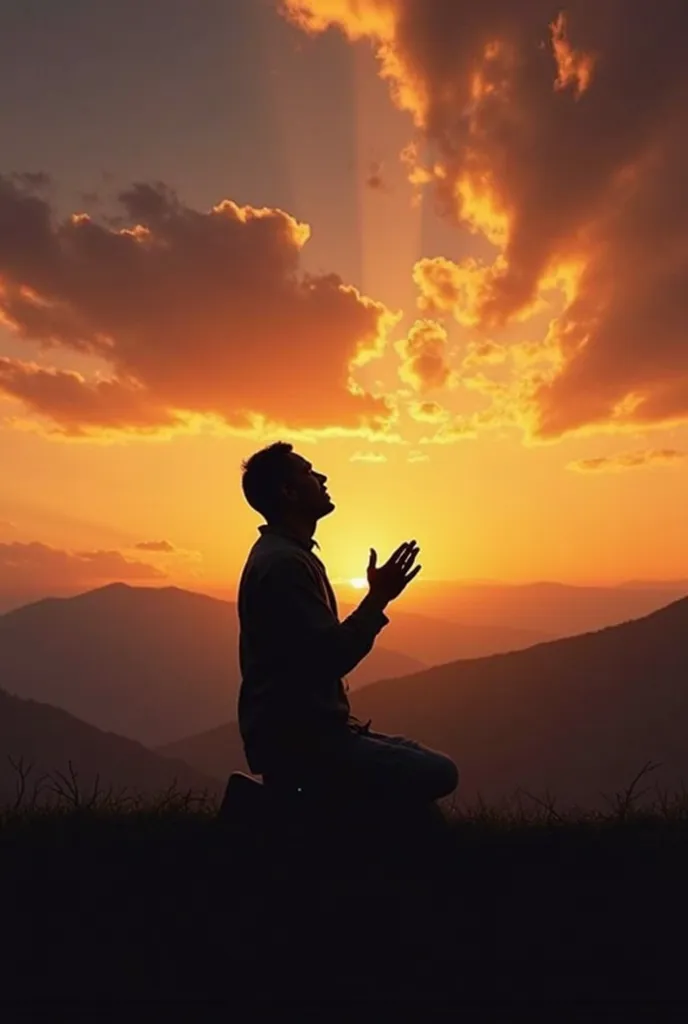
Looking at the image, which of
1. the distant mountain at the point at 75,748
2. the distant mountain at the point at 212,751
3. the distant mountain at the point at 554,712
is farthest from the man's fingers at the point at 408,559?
the distant mountain at the point at 212,751

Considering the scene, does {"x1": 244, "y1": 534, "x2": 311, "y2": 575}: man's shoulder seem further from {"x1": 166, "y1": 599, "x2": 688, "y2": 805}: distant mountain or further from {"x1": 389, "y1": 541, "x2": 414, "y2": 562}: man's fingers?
{"x1": 166, "y1": 599, "x2": 688, "y2": 805}: distant mountain

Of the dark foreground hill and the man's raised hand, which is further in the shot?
the man's raised hand

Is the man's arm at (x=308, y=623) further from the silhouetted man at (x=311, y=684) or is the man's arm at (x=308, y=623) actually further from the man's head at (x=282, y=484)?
the man's head at (x=282, y=484)

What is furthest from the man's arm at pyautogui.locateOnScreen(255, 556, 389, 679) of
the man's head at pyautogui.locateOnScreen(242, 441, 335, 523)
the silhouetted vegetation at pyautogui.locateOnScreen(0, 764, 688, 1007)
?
the silhouetted vegetation at pyautogui.locateOnScreen(0, 764, 688, 1007)

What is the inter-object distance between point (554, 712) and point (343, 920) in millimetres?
141785

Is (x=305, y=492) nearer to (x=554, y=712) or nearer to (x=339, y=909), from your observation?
(x=339, y=909)

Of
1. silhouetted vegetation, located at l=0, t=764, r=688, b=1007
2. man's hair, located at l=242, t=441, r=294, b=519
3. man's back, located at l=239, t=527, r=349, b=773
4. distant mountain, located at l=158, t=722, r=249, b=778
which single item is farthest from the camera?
distant mountain, located at l=158, t=722, r=249, b=778

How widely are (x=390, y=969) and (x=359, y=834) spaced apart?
161 cm

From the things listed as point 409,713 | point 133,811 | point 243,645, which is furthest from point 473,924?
point 409,713

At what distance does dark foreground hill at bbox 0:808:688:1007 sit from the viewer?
13.7 ft

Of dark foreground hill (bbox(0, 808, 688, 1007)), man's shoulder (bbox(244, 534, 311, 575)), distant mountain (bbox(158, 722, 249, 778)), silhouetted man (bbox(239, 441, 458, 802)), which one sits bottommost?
distant mountain (bbox(158, 722, 249, 778))

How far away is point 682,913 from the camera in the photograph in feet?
16.5

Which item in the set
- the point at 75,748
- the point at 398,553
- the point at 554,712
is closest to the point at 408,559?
the point at 398,553

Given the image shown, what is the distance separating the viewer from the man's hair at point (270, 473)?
257 inches
